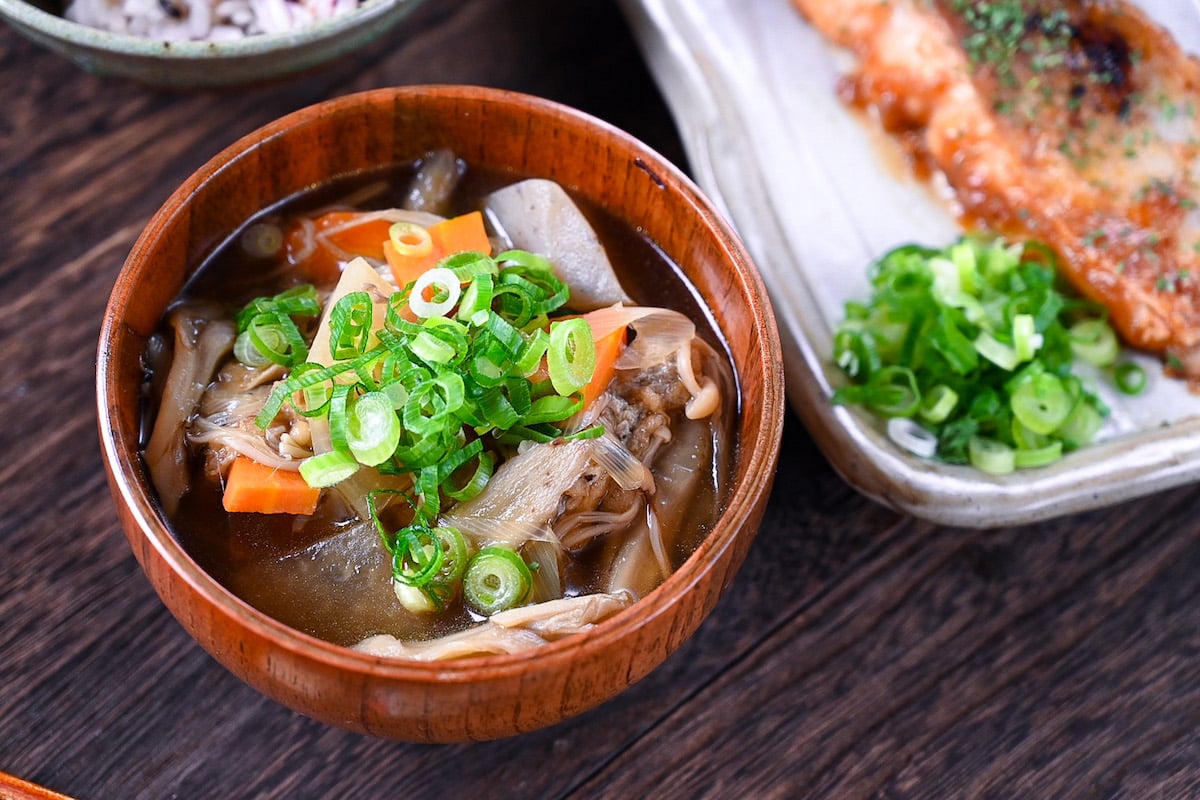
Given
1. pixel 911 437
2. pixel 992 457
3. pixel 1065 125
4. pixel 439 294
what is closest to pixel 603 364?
pixel 439 294

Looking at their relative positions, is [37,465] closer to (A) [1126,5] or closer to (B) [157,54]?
(B) [157,54]

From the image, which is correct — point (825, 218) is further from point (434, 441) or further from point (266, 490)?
point (266, 490)

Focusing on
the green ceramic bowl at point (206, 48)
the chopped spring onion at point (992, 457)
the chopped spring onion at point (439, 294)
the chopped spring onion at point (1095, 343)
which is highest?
the green ceramic bowl at point (206, 48)

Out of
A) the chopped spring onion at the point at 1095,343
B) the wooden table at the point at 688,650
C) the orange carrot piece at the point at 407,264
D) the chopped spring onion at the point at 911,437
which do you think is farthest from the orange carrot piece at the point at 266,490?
the chopped spring onion at the point at 1095,343

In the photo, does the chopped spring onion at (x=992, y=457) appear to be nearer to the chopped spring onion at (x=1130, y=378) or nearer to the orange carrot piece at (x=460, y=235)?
the chopped spring onion at (x=1130, y=378)

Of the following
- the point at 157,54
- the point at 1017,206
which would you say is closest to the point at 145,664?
the point at 157,54
